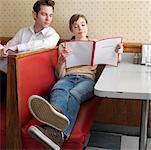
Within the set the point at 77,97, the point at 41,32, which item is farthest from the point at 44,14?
the point at 77,97

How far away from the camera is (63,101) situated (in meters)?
1.39

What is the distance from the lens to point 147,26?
6.68ft

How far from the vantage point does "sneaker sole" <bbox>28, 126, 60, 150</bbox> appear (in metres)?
1.20

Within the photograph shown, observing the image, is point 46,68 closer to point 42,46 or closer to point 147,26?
point 42,46

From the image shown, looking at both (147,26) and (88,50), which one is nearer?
(88,50)

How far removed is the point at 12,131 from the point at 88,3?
1.31 metres

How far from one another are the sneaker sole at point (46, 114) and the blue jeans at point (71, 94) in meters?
0.05

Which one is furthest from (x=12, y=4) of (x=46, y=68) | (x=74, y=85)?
(x=74, y=85)

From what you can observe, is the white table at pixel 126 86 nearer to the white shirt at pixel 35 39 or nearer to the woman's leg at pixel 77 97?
the woman's leg at pixel 77 97

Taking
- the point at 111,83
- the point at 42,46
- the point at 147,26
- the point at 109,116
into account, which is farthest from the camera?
the point at 109,116

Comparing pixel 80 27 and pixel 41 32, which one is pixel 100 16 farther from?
pixel 41 32

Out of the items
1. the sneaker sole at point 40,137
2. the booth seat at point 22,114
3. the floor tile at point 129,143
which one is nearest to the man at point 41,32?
the booth seat at point 22,114

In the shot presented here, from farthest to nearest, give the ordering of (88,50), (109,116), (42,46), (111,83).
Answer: (109,116) → (42,46) → (88,50) → (111,83)

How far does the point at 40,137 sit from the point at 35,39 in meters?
1.01
